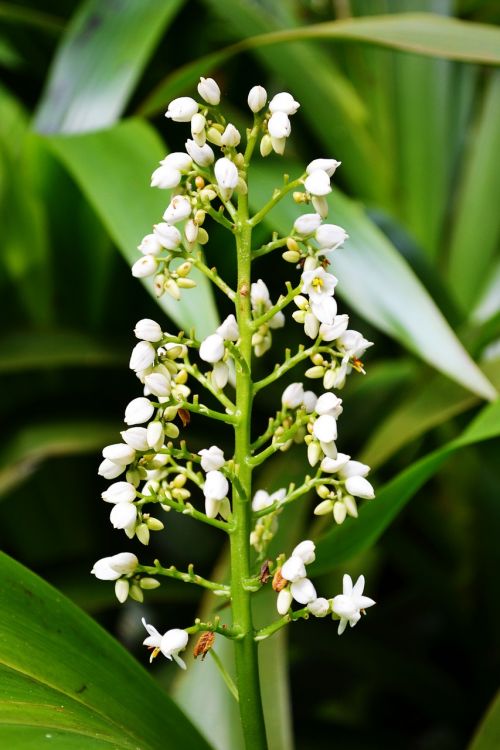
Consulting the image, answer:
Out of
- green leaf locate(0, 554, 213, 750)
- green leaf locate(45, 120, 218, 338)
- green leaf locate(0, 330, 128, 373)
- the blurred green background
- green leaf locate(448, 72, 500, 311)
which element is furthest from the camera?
green leaf locate(448, 72, 500, 311)

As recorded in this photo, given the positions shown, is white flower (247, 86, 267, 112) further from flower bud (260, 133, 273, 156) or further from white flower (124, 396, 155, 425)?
white flower (124, 396, 155, 425)

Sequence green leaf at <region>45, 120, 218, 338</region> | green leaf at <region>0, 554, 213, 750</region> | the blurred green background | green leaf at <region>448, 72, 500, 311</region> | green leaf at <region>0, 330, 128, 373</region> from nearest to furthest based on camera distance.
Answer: green leaf at <region>0, 554, 213, 750</region>
green leaf at <region>45, 120, 218, 338</region>
the blurred green background
green leaf at <region>0, 330, 128, 373</region>
green leaf at <region>448, 72, 500, 311</region>

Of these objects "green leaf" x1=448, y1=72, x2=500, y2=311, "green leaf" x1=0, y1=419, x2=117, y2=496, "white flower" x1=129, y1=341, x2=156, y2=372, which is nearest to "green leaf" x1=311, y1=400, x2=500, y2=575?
"white flower" x1=129, y1=341, x2=156, y2=372

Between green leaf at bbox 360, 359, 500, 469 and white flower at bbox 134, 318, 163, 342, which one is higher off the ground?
white flower at bbox 134, 318, 163, 342

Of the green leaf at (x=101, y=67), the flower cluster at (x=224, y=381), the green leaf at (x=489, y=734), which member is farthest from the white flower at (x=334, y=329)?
the green leaf at (x=101, y=67)

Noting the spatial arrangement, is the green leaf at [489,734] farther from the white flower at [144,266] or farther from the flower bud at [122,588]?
the white flower at [144,266]

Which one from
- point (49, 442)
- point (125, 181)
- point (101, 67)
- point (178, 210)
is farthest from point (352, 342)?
point (101, 67)
